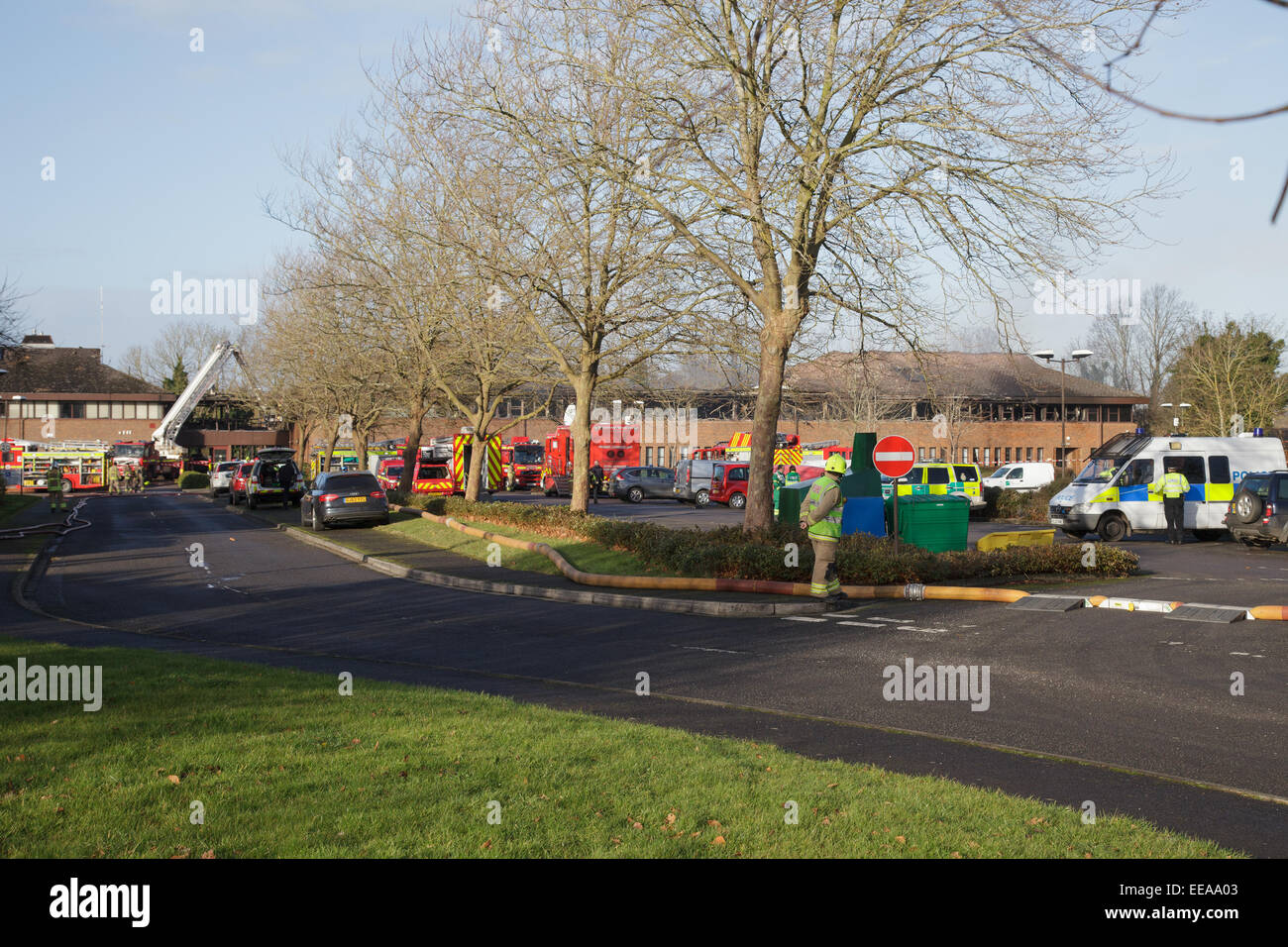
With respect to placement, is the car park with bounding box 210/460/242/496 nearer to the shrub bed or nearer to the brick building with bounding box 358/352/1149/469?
the shrub bed

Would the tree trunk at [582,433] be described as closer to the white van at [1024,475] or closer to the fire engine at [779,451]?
the fire engine at [779,451]

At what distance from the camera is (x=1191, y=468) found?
91.0ft

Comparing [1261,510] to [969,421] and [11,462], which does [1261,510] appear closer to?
[969,421]

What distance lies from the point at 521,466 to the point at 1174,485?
39.4 metres

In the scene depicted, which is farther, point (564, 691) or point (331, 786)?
point (564, 691)

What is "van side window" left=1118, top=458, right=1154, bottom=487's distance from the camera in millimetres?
27703

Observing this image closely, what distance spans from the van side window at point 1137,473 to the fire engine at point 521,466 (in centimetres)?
3658

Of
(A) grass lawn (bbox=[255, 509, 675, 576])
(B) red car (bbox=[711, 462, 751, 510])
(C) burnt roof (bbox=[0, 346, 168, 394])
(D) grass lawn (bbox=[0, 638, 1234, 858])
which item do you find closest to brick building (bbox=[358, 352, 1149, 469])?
(B) red car (bbox=[711, 462, 751, 510])

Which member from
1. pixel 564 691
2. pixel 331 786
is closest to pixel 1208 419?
pixel 564 691
